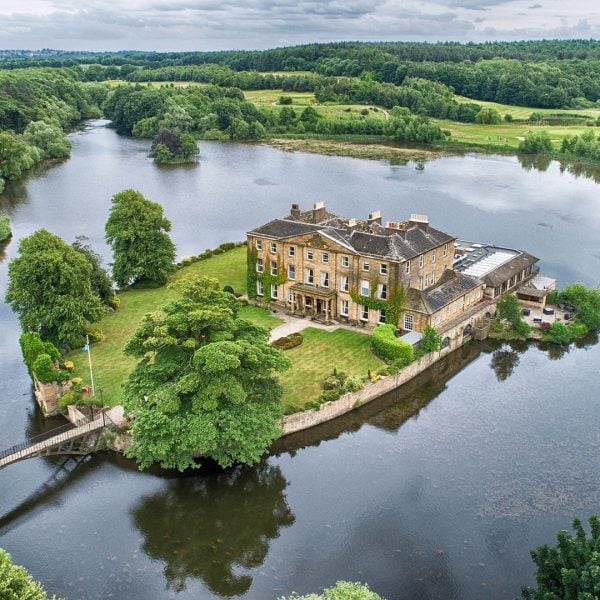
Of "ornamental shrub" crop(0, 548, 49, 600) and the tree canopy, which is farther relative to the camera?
the tree canopy

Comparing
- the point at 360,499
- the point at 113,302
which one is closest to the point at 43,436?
the point at 360,499

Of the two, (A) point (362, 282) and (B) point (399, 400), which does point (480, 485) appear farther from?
(A) point (362, 282)

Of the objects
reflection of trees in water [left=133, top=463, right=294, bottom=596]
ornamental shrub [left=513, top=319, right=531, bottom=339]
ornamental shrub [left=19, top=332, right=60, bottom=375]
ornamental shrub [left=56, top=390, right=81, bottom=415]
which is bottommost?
reflection of trees in water [left=133, top=463, right=294, bottom=596]

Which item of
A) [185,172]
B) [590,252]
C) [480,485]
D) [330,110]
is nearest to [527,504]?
[480,485]

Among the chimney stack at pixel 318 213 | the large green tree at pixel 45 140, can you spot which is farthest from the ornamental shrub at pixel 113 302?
the large green tree at pixel 45 140

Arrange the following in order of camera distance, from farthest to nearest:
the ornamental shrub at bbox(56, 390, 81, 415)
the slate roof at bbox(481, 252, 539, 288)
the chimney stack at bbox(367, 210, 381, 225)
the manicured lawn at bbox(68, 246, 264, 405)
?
the chimney stack at bbox(367, 210, 381, 225) → the slate roof at bbox(481, 252, 539, 288) → the manicured lawn at bbox(68, 246, 264, 405) → the ornamental shrub at bbox(56, 390, 81, 415)

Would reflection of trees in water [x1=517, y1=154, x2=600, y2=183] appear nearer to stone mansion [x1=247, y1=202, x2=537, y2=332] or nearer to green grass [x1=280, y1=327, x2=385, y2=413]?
stone mansion [x1=247, y1=202, x2=537, y2=332]

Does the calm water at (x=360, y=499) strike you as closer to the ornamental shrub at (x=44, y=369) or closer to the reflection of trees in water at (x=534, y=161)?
the ornamental shrub at (x=44, y=369)

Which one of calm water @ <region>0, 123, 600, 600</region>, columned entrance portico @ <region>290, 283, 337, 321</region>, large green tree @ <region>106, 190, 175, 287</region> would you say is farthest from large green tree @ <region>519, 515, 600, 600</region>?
large green tree @ <region>106, 190, 175, 287</region>
